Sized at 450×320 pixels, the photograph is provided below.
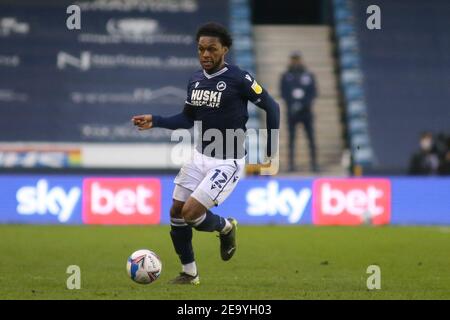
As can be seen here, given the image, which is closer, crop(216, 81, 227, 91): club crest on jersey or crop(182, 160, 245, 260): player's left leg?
crop(182, 160, 245, 260): player's left leg

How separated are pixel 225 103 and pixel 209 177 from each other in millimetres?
723

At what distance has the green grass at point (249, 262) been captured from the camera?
890 centimetres

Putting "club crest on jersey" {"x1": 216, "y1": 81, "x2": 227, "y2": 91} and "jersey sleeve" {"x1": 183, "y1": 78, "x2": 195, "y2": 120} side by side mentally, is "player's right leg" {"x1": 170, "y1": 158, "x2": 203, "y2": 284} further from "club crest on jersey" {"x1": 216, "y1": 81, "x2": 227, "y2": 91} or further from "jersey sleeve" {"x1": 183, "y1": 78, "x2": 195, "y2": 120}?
"club crest on jersey" {"x1": 216, "y1": 81, "x2": 227, "y2": 91}

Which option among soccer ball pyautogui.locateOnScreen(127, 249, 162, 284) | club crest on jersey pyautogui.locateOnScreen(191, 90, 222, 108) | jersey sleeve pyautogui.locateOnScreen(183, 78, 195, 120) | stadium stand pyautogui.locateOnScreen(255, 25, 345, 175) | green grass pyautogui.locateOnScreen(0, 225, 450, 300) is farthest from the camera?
stadium stand pyautogui.locateOnScreen(255, 25, 345, 175)

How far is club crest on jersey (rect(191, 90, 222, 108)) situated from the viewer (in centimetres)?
963

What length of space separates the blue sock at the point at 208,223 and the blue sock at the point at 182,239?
0.50ft

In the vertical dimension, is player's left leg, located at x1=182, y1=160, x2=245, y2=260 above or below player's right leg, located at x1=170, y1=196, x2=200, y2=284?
above

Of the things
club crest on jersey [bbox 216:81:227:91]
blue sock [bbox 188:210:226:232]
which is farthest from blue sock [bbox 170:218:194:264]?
club crest on jersey [bbox 216:81:227:91]

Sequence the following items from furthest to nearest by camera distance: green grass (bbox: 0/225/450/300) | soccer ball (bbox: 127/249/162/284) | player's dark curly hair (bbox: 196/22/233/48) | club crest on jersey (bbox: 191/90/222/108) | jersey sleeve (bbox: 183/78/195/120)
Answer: jersey sleeve (bbox: 183/78/195/120) < club crest on jersey (bbox: 191/90/222/108) < player's dark curly hair (bbox: 196/22/233/48) < soccer ball (bbox: 127/249/162/284) < green grass (bbox: 0/225/450/300)

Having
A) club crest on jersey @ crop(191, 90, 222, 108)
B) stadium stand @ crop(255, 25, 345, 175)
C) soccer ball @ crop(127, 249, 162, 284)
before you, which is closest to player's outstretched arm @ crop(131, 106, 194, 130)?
club crest on jersey @ crop(191, 90, 222, 108)

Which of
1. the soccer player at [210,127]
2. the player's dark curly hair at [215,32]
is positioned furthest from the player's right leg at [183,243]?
the player's dark curly hair at [215,32]

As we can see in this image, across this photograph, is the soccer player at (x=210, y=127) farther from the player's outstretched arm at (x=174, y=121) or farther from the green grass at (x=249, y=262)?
the green grass at (x=249, y=262)

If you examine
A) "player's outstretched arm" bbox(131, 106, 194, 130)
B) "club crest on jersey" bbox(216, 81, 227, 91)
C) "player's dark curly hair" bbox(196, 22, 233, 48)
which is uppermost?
"player's dark curly hair" bbox(196, 22, 233, 48)
